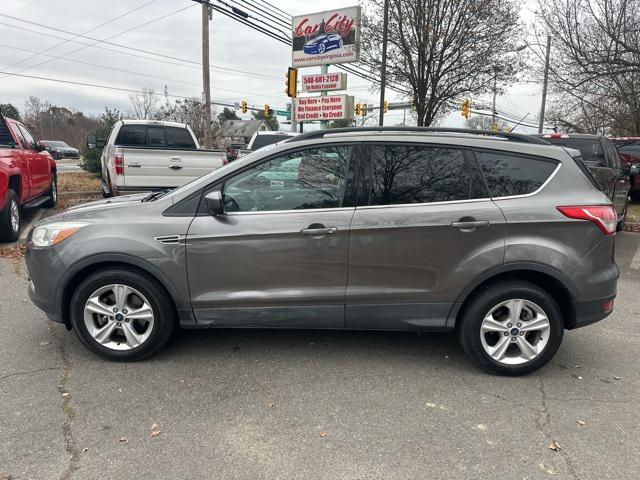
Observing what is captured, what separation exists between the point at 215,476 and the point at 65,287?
195 cm

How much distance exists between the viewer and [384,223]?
344 centimetres

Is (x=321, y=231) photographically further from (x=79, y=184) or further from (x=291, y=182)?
(x=79, y=184)

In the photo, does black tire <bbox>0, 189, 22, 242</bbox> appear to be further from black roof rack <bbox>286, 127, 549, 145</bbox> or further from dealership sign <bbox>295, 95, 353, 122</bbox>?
dealership sign <bbox>295, 95, 353, 122</bbox>

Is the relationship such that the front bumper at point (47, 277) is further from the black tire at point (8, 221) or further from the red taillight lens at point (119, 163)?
the red taillight lens at point (119, 163)

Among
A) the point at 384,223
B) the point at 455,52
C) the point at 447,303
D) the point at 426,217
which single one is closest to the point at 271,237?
the point at 384,223

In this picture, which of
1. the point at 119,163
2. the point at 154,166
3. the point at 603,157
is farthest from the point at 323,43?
the point at 603,157

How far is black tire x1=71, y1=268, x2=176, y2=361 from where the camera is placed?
11.6 ft

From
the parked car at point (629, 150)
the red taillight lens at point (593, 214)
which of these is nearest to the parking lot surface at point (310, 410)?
the red taillight lens at point (593, 214)

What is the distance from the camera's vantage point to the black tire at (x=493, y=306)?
11.3ft

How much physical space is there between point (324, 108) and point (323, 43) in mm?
2127

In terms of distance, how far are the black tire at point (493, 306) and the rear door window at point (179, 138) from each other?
945 centimetres

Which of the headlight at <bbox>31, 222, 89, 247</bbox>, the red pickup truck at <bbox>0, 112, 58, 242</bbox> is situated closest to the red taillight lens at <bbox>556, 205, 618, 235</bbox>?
the headlight at <bbox>31, 222, 89, 247</bbox>

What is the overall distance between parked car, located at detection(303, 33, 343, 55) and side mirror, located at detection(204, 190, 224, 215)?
13.3m

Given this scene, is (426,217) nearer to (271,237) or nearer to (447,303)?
(447,303)
